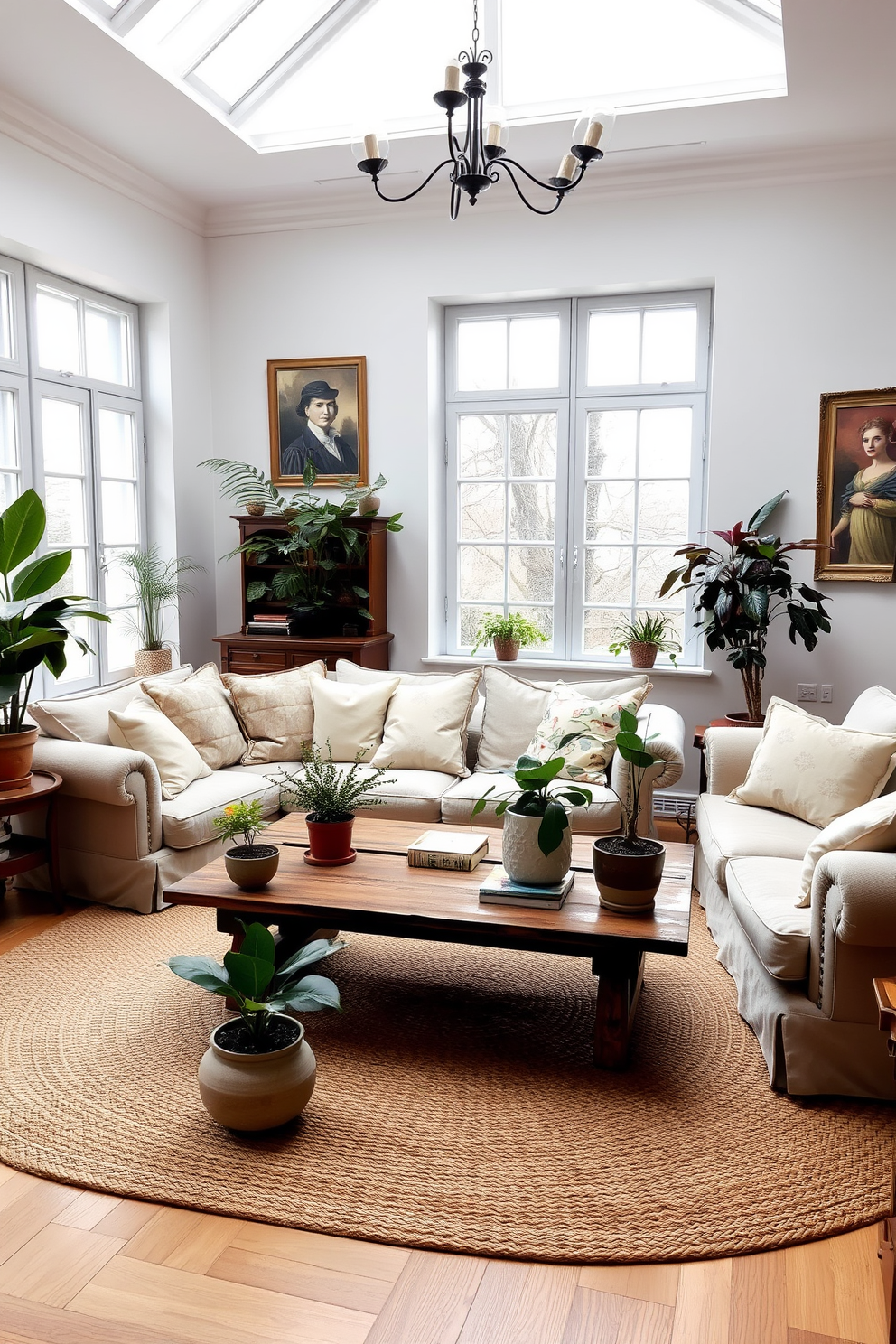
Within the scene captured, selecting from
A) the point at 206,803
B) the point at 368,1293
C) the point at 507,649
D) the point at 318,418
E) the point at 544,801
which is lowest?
the point at 368,1293

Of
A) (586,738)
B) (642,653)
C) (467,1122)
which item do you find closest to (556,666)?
(642,653)

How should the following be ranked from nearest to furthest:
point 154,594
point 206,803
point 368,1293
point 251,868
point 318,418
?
1. point 368,1293
2. point 251,868
3. point 206,803
4. point 154,594
5. point 318,418

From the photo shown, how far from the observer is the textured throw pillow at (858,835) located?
2.61 metres

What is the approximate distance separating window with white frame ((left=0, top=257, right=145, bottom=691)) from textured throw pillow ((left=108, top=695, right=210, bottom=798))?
31.3 inches

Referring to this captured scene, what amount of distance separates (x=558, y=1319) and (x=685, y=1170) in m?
0.55

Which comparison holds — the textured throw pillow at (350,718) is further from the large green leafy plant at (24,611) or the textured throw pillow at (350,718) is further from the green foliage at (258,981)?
the green foliage at (258,981)

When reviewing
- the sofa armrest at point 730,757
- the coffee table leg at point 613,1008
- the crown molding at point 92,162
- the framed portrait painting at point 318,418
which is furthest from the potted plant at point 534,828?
the crown molding at point 92,162

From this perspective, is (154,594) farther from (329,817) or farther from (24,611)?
(329,817)

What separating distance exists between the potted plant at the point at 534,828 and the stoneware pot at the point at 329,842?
0.55 m

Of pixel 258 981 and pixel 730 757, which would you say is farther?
pixel 730 757

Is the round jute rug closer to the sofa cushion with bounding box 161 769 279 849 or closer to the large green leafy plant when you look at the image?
the sofa cushion with bounding box 161 769 279 849

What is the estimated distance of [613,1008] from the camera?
2.69 m

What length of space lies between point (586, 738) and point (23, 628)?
2.31 metres

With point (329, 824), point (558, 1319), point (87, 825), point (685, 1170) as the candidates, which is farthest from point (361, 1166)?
point (87, 825)
